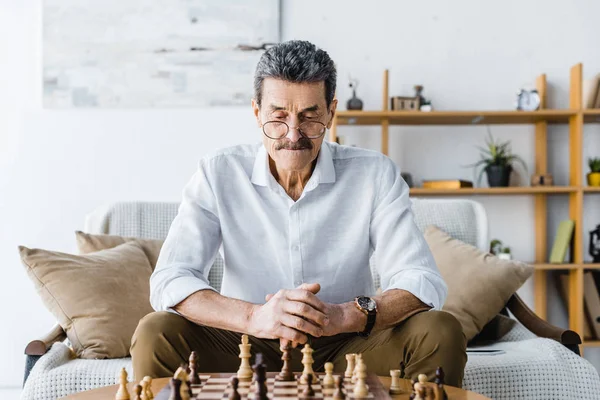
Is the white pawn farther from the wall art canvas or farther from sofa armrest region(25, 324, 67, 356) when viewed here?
the wall art canvas

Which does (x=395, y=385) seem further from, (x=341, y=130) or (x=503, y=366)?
(x=341, y=130)

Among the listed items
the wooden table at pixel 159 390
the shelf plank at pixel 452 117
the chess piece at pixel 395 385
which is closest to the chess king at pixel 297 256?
the wooden table at pixel 159 390

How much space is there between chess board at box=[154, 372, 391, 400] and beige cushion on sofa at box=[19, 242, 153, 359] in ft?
3.41

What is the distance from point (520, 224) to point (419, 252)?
7.42 ft

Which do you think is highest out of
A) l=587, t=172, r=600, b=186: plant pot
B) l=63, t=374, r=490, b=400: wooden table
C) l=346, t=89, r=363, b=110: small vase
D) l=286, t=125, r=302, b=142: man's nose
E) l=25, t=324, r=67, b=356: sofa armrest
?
l=346, t=89, r=363, b=110: small vase

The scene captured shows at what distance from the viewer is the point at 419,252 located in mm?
1896

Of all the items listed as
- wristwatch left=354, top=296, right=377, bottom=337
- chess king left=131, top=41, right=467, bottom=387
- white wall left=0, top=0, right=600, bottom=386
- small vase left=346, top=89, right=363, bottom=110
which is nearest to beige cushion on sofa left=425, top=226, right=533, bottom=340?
chess king left=131, top=41, right=467, bottom=387

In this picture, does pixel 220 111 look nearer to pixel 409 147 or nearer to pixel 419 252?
pixel 409 147

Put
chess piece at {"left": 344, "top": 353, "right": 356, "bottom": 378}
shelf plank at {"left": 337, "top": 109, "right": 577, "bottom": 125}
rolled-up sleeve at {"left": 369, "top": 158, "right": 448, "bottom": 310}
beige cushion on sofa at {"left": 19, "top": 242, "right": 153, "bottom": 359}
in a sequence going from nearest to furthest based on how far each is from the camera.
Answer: chess piece at {"left": 344, "top": 353, "right": 356, "bottom": 378}, rolled-up sleeve at {"left": 369, "top": 158, "right": 448, "bottom": 310}, beige cushion on sofa at {"left": 19, "top": 242, "right": 153, "bottom": 359}, shelf plank at {"left": 337, "top": 109, "right": 577, "bottom": 125}

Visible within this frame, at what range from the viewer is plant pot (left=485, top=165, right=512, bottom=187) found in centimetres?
379

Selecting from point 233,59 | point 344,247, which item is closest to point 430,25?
point 233,59

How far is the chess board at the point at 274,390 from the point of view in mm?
1261

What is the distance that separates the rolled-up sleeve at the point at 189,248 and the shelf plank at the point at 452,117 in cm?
181

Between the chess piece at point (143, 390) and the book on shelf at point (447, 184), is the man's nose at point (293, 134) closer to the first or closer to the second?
the chess piece at point (143, 390)
